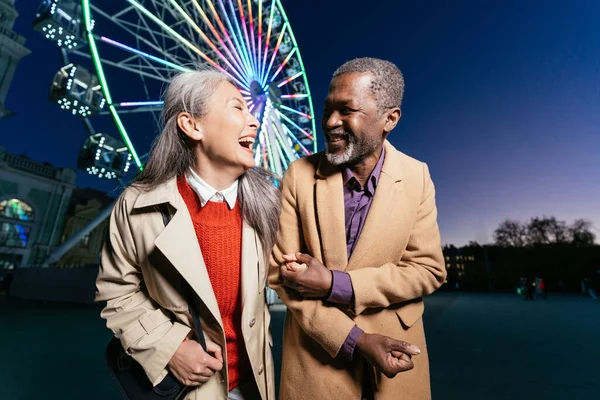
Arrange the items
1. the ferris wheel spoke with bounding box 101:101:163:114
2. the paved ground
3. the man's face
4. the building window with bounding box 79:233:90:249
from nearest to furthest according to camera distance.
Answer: the man's face → the paved ground → the ferris wheel spoke with bounding box 101:101:163:114 → the building window with bounding box 79:233:90:249

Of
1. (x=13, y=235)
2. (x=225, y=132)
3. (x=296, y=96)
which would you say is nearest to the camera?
(x=225, y=132)

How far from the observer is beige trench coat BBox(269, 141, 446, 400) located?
46.7 inches

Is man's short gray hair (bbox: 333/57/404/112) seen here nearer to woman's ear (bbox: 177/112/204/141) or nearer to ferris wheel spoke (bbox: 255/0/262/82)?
woman's ear (bbox: 177/112/204/141)

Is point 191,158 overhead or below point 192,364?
overhead

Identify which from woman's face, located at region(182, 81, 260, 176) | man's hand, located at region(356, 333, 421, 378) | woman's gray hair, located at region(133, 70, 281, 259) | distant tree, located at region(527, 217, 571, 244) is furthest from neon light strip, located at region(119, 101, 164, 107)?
distant tree, located at region(527, 217, 571, 244)

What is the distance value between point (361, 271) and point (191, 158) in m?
0.93

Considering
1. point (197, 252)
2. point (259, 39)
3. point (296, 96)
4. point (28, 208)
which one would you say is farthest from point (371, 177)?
point (28, 208)

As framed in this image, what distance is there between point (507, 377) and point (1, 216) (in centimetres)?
2591

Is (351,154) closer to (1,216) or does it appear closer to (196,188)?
(196,188)

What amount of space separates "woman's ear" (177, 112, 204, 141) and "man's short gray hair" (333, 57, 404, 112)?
2.13ft

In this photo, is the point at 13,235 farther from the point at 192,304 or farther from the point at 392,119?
the point at 392,119

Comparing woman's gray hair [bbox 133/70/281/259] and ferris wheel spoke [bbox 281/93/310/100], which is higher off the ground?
ferris wheel spoke [bbox 281/93/310/100]

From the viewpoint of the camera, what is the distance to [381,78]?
1.33 metres

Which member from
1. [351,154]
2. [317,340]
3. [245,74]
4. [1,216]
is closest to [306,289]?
[317,340]
